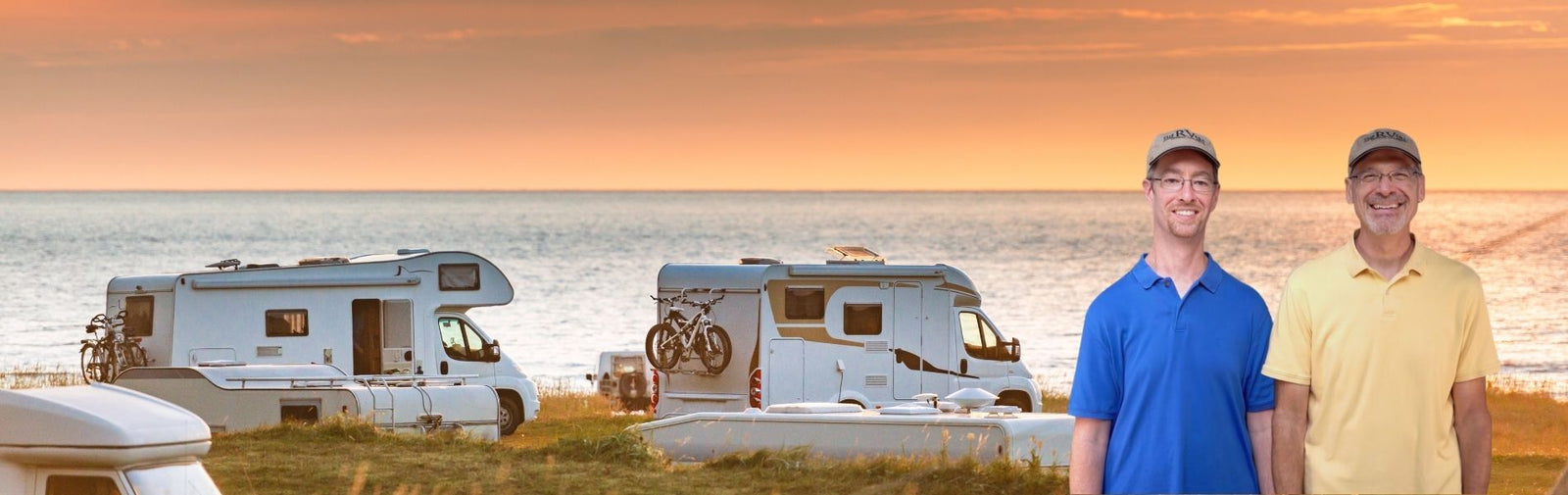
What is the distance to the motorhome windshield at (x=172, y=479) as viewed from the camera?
316 inches

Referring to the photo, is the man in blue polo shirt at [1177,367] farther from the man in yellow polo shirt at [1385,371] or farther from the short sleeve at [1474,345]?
the short sleeve at [1474,345]

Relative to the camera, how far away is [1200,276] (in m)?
5.18

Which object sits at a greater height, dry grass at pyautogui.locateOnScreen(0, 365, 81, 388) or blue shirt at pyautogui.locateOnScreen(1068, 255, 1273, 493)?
blue shirt at pyautogui.locateOnScreen(1068, 255, 1273, 493)

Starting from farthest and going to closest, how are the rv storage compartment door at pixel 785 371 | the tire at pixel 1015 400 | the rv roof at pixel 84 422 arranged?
the tire at pixel 1015 400 → the rv storage compartment door at pixel 785 371 → the rv roof at pixel 84 422

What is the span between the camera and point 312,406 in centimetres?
1856

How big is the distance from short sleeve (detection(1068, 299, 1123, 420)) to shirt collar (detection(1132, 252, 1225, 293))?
0.46ft

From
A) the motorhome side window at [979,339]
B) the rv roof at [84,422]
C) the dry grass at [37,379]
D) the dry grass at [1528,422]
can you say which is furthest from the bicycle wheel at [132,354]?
the dry grass at [1528,422]

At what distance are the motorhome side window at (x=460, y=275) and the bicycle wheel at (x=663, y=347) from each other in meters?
2.40

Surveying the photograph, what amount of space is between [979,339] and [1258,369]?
55.5 ft

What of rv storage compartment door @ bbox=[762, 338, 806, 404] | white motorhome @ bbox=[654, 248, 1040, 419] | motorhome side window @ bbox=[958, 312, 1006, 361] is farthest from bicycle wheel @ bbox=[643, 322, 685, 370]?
motorhome side window @ bbox=[958, 312, 1006, 361]

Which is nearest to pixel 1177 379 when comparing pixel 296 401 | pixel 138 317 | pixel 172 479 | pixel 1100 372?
pixel 1100 372

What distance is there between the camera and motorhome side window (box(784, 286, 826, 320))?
846 inches

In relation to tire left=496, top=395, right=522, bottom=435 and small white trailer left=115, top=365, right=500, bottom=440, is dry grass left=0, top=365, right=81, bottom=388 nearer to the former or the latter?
tire left=496, top=395, right=522, bottom=435

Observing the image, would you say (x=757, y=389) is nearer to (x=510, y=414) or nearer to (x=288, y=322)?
(x=510, y=414)
